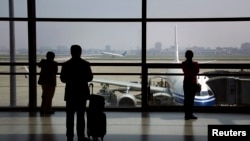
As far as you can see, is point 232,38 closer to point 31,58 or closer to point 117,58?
point 117,58

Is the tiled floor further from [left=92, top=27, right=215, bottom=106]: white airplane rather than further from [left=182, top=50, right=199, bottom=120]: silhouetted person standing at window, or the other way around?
[left=92, top=27, right=215, bottom=106]: white airplane

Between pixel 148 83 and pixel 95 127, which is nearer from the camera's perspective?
pixel 95 127

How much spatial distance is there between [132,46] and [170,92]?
1.58 metres

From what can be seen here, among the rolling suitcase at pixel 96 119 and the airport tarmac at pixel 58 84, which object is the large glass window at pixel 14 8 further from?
the rolling suitcase at pixel 96 119

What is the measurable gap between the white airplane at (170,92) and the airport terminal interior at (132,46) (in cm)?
2

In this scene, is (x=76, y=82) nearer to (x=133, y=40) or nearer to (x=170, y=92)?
(x=133, y=40)

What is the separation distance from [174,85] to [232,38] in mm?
1838

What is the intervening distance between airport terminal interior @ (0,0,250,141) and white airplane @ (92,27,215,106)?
0.08ft

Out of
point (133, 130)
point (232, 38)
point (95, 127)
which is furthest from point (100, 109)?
point (232, 38)

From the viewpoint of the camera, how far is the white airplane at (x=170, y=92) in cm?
977

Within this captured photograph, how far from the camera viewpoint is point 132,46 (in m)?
9.77

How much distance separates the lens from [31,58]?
969cm

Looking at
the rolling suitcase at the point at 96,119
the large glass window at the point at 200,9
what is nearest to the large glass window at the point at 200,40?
the large glass window at the point at 200,9

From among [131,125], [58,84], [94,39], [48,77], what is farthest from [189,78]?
[58,84]
